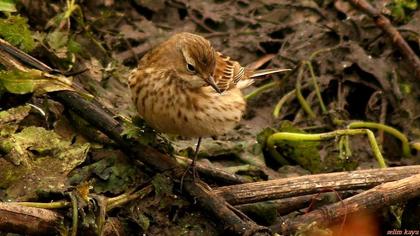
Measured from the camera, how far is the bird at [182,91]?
16.4ft

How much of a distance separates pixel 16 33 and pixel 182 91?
3.97 feet

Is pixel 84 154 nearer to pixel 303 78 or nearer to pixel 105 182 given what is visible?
pixel 105 182

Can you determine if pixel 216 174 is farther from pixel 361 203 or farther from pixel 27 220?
pixel 27 220

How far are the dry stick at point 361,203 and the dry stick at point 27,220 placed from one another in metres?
1.33

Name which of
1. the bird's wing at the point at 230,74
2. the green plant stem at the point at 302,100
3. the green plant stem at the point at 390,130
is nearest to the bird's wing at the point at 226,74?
the bird's wing at the point at 230,74

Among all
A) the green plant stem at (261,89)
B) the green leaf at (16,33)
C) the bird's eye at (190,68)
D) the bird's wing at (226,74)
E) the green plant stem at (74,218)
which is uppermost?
the bird's eye at (190,68)

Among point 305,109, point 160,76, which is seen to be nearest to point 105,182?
point 160,76

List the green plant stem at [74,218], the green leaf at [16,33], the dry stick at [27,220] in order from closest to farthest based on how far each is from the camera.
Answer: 1. the dry stick at [27,220]
2. the green plant stem at [74,218]
3. the green leaf at [16,33]

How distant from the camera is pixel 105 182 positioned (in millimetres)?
5004

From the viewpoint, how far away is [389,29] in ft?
23.3

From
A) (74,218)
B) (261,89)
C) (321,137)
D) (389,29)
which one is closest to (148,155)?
(74,218)

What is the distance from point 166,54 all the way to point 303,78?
2.19 metres

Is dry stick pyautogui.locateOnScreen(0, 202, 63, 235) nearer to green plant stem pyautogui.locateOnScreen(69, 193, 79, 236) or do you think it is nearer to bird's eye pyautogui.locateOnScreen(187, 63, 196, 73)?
green plant stem pyautogui.locateOnScreen(69, 193, 79, 236)

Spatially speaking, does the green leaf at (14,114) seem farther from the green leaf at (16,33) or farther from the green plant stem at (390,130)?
the green plant stem at (390,130)
